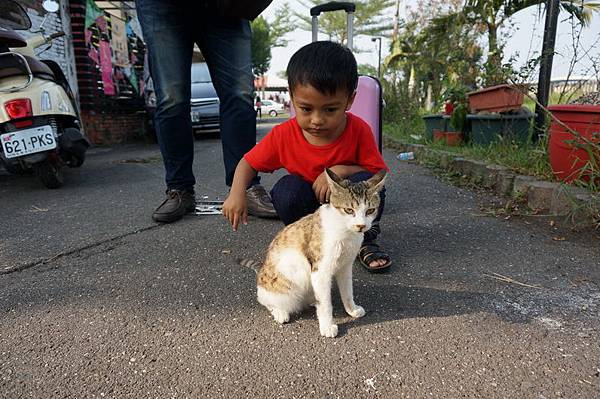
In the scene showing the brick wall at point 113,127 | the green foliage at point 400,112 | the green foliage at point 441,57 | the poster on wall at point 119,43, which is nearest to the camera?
the green foliage at point 441,57

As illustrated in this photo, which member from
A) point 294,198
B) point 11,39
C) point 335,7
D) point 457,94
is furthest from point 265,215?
point 457,94

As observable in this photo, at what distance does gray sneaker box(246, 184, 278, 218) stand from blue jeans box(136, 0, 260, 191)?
0.22 m

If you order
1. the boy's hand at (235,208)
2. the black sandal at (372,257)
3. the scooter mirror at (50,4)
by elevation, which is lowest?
the black sandal at (372,257)

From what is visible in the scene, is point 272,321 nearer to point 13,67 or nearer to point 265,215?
point 265,215

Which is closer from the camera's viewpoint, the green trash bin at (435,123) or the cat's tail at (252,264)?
the cat's tail at (252,264)

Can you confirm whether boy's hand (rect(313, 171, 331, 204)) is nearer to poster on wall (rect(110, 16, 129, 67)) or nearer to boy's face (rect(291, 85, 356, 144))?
boy's face (rect(291, 85, 356, 144))

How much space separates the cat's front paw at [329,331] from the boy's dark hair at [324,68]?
97 cm

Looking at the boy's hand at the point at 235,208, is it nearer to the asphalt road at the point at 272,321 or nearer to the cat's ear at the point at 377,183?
the asphalt road at the point at 272,321

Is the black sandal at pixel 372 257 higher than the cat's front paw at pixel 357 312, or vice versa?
the black sandal at pixel 372 257

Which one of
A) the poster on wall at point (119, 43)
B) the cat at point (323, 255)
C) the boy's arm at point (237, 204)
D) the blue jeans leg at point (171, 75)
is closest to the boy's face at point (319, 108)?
the cat at point (323, 255)

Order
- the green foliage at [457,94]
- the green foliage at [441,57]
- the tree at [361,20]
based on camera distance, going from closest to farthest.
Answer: the green foliage at [457,94], the green foliage at [441,57], the tree at [361,20]

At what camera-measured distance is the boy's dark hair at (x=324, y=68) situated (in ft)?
5.49

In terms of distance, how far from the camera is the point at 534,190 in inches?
120

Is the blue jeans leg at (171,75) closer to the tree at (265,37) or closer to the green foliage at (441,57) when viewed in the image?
the green foliage at (441,57)
